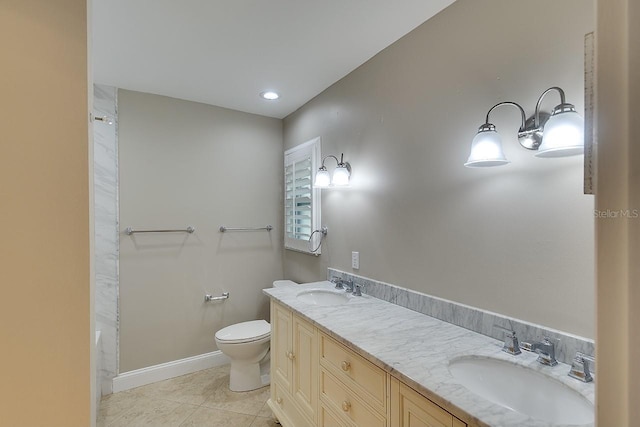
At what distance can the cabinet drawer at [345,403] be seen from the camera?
1171 mm

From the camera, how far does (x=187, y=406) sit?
7.35ft

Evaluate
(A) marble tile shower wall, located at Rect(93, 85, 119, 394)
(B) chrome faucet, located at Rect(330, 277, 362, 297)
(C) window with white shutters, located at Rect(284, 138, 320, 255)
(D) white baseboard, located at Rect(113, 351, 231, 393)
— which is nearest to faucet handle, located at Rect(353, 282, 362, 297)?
(B) chrome faucet, located at Rect(330, 277, 362, 297)

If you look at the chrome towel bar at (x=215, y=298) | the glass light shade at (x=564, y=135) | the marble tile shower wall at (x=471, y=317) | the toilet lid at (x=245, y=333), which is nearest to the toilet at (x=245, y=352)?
the toilet lid at (x=245, y=333)

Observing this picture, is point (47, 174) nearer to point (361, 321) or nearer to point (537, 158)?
point (361, 321)

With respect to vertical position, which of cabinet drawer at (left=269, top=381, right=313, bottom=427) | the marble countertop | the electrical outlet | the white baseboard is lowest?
the white baseboard

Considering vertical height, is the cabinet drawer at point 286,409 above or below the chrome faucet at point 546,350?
below

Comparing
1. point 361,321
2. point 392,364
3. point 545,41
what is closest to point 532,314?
point 392,364

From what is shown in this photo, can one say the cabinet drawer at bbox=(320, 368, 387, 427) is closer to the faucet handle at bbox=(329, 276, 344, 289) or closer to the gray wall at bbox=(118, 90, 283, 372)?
the faucet handle at bbox=(329, 276, 344, 289)

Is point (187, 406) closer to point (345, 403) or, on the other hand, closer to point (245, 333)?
point (245, 333)

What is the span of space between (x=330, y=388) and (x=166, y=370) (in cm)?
191

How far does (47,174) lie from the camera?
1.06m

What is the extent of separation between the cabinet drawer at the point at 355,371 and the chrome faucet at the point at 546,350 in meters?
0.56

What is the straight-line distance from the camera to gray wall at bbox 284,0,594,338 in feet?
3.57

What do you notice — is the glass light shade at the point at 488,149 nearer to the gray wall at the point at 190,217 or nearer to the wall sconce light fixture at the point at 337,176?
the wall sconce light fixture at the point at 337,176
